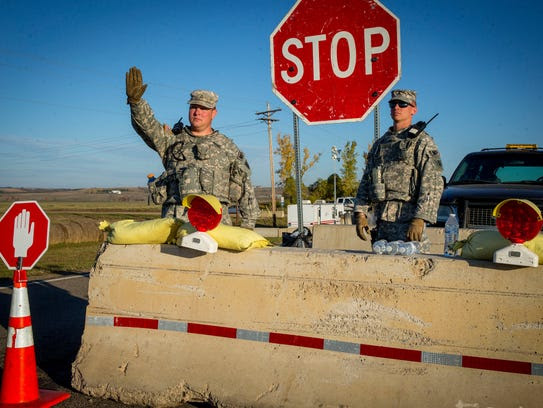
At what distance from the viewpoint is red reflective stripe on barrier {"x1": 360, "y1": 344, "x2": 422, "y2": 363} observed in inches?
125

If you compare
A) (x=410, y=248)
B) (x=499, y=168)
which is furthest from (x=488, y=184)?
(x=410, y=248)

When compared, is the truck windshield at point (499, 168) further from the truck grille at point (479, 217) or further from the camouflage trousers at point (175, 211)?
the camouflage trousers at point (175, 211)

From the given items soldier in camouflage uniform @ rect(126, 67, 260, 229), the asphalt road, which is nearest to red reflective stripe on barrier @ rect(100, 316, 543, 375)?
the asphalt road

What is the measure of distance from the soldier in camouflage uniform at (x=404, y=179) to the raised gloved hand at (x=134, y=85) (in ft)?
6.85

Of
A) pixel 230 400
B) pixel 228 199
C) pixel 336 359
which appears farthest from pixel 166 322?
pixel 228 199

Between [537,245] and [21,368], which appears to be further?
[21,368]

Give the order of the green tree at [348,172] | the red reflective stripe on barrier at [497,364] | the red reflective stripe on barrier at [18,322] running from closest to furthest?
the red reflective stripe on barrier at [497,364], the red reflective stripe on barrier at [18,322], the green tree at [348,172]

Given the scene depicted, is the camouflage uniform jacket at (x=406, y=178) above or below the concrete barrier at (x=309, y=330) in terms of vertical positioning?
above

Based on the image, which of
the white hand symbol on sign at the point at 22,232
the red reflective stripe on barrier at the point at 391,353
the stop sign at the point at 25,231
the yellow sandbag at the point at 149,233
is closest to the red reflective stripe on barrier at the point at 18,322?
the stop sign at the point at 25,231

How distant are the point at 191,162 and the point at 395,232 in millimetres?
1870

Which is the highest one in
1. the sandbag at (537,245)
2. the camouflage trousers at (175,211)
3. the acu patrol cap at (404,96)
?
the acu patrol cap at (404,96)

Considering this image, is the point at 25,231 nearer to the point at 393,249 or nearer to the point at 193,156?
the point at 193,156

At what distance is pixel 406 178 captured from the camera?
4.57 m

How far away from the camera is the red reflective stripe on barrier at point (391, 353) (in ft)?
10.4
